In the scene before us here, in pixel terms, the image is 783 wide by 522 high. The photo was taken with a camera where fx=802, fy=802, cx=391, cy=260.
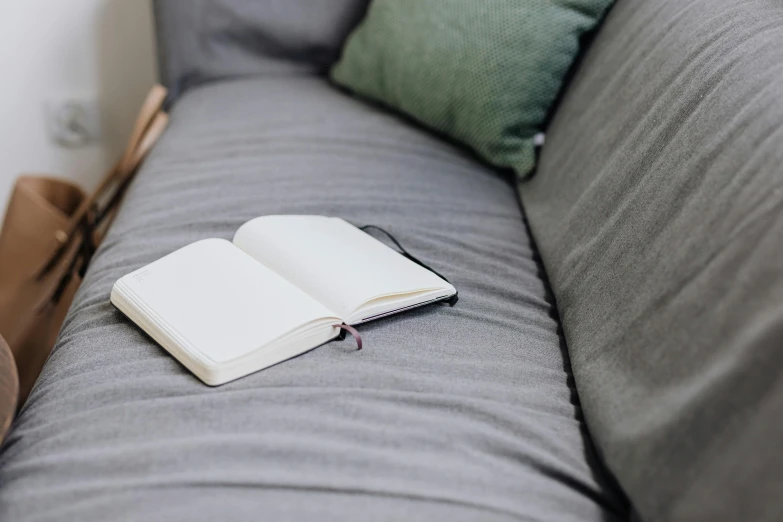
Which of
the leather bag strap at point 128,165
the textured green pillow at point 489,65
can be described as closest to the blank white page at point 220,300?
the leather bag strap at point 128,165

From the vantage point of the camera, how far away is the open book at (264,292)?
80 cm

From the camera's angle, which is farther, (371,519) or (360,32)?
(360,32)

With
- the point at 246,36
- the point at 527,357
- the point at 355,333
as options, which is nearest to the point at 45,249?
the point at 246,36

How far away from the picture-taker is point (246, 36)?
5.30 ft

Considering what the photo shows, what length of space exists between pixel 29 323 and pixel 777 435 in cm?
100

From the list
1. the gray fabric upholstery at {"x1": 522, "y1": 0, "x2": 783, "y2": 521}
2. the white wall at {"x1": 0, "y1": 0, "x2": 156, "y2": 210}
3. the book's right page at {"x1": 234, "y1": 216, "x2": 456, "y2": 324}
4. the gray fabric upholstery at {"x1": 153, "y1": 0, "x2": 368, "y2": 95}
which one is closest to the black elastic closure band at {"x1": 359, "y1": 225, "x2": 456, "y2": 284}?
the book's right page at {"x1": 234, "y1": 216, "x2": 456, "y2": 324}

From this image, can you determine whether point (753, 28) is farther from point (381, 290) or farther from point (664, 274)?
point (381, 290)

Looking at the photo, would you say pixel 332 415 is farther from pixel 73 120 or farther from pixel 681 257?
pixel 73 120

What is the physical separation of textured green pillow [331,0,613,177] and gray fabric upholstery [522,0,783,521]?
129mm

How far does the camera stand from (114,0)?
1.73 metres

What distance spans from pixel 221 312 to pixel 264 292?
0.18 ft

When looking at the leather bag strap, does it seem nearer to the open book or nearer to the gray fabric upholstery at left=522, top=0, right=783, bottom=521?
the open book

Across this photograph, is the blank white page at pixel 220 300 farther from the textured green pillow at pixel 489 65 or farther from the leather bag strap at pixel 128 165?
the textured green pillow at pixel 489 65

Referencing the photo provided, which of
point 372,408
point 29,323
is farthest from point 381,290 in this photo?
point 29,323
